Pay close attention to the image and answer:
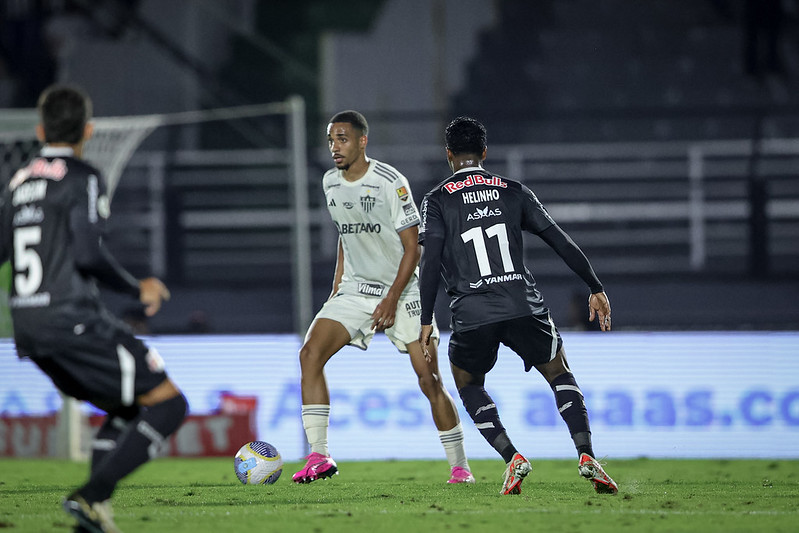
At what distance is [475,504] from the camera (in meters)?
5.87

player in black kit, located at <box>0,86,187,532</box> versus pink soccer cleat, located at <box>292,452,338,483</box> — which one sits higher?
player in black kit, located at <box>0,86,187,532</box>

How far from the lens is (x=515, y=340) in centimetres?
636

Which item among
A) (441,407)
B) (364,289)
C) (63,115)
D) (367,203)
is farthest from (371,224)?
(63,115)

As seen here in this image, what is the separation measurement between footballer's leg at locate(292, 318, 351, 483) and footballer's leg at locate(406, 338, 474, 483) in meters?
0.45

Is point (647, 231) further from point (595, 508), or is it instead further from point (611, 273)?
point (595, 508)

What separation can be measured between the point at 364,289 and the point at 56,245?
279 cm

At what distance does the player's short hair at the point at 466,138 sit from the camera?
6590mm

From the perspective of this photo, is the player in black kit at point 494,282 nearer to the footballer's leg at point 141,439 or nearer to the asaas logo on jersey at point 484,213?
the asaas logo on jersey at point 484,213

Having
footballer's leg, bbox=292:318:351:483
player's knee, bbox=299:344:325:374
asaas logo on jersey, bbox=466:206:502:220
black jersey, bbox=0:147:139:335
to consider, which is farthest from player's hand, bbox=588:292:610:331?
black jersey, bbox=0:147:139:335

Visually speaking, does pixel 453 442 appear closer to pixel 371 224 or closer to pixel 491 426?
pixel 491 426

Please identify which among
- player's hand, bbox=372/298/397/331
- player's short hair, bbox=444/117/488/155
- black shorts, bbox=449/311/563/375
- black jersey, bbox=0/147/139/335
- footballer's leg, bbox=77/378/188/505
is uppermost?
player's short hair, bbox=444/117/488/155

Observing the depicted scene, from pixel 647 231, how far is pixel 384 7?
6.38 m

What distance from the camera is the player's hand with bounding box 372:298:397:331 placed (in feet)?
22.2

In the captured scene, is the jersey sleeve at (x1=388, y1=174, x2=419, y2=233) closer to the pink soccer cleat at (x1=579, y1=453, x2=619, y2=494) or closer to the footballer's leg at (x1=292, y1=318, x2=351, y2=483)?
the footballer's leg at (x1=292, y1=318, x2=351, y2=483)
